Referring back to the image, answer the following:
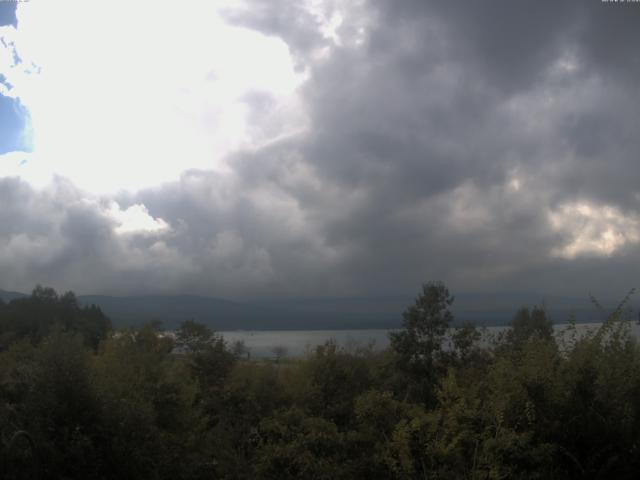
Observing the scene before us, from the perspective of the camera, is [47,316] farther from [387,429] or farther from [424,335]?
[387,429]

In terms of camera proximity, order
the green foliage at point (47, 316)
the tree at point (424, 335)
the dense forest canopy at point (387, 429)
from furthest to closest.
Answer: the green foliage at point (47, 316), the tree at point (424, 335), the dense forest canopy at point (387, 429)

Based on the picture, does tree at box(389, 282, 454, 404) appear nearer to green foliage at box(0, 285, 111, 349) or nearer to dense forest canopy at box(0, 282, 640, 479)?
dense forest canopy at box(0, 282, 640, 479)

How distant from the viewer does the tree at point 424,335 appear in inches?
1069

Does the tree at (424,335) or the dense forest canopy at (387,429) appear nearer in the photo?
the dense forest canopy at (387,429)

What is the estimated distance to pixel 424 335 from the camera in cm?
2766

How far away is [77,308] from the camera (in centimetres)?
8206

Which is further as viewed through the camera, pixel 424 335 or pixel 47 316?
pixel 47 316

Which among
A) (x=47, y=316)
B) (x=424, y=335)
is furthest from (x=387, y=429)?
(x=47, y=316)

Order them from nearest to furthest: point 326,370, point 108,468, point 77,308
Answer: point 108,468 → point 326,370 → point 77,308

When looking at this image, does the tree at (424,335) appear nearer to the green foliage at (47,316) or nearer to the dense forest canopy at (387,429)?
the dense forest canopy at (387,429)

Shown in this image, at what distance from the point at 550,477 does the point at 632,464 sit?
1800mm

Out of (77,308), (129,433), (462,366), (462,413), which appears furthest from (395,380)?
(77,308)

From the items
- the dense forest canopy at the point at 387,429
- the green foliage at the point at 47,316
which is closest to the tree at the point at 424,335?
the dense forest canopy at the point at 387,429

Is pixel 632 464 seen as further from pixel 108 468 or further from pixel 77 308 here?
pixel 77 308
